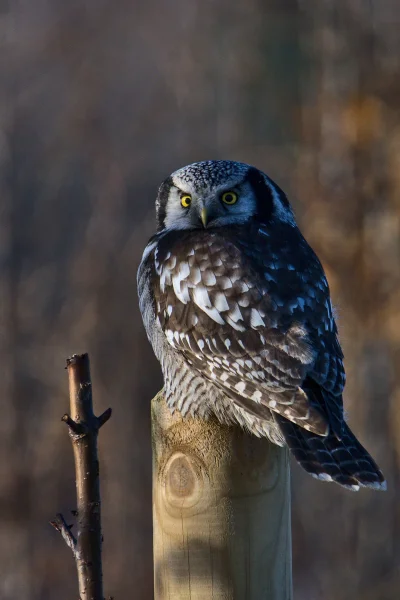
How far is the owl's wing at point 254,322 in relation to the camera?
2430 mm

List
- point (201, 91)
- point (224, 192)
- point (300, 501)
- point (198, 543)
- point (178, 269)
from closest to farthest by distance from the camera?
point (198, 543), point (178, 269), point (224, 192), point (300, 501), point (201, 91)

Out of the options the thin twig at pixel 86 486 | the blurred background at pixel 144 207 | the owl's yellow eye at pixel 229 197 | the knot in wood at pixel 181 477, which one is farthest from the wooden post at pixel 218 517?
the blurred background at pixel 144 207

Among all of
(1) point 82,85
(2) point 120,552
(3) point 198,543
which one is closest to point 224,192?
(3) point 198,543

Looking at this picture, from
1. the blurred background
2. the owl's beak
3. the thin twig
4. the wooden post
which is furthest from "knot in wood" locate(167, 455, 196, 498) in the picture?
the blurred background

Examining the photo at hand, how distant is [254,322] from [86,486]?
110 cm

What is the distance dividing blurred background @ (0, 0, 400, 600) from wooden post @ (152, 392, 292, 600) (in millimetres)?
3537

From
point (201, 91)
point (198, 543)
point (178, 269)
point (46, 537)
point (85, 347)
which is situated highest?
point (201, 91)

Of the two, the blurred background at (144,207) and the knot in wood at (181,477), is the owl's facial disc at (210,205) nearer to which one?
the knot in wood at (181,477)

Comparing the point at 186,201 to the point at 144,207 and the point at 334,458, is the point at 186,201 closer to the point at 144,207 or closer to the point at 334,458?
the point at 334,458

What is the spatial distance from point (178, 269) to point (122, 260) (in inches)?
120

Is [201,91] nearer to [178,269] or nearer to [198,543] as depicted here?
[178,269]

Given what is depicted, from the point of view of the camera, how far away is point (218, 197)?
116 inches

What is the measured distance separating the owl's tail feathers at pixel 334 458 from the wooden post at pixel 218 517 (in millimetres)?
84

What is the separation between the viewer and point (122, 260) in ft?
19.0
